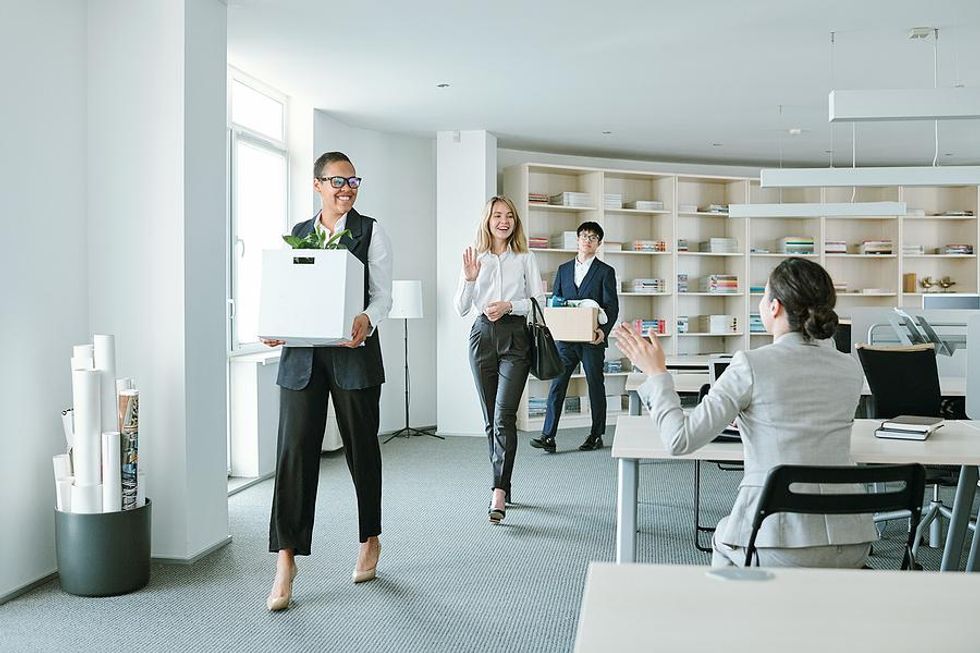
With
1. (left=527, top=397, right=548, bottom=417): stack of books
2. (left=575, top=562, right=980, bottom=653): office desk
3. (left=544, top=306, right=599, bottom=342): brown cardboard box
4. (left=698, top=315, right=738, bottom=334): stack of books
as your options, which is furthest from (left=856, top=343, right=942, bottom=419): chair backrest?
(left=698, top=315, right=738, bottom=334): stack of books

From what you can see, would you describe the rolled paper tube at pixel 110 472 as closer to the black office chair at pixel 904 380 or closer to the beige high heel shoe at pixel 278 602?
the beige high heel shoe at pixel 278 602

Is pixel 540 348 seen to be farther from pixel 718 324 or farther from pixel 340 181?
pixel 718 324

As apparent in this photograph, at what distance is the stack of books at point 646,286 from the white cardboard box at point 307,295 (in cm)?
641

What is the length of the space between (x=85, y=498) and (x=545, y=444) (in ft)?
13.2

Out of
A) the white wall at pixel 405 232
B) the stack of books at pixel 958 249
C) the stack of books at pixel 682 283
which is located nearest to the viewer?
the white wall at pixel 405 232

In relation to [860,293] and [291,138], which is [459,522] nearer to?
[291,138]

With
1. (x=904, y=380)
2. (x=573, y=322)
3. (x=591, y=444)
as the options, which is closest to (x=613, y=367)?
(x=591, y=444)

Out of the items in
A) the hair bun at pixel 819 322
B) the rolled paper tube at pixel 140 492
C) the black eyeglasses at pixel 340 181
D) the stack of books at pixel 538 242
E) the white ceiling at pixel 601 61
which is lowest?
the rolled paper tube at pixel 140 492

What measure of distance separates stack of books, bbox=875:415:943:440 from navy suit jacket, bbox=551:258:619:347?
13.5ft

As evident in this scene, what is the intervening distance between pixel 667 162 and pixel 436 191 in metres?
2.95

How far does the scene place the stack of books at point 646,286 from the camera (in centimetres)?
933

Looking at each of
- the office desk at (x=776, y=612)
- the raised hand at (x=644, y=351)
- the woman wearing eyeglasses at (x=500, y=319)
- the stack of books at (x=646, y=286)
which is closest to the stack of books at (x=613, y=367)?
the stack of books at (x=646, y=286)

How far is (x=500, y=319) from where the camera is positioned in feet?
15.4

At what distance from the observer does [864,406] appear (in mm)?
5191
